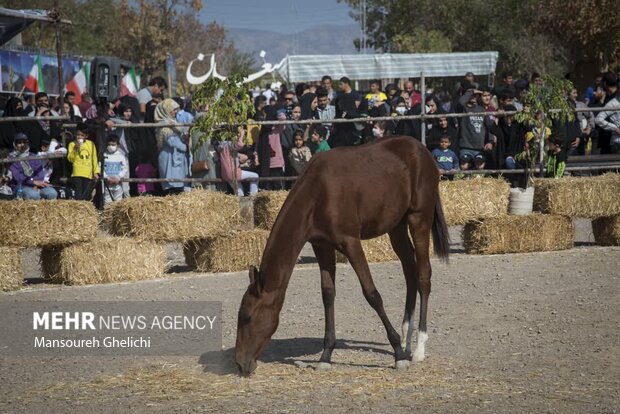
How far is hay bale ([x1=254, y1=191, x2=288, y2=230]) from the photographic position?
12.8 m

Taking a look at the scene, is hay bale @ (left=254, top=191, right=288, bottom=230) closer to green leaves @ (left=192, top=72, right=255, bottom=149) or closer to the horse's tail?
green leaves @ (left=192, top=72, right=255, bottom=149)

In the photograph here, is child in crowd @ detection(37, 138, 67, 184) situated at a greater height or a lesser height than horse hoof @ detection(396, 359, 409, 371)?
greater

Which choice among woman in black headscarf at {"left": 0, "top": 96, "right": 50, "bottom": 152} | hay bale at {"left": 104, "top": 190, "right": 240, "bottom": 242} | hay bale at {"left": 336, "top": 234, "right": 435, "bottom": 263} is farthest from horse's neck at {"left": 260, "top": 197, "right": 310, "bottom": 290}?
woman in black headscarf at {"left": 0, "top": 96, "right": 50, "bottom": 152}

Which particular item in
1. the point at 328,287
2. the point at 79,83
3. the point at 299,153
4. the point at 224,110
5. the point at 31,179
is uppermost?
the point at 79,83

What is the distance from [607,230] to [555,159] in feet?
4.53

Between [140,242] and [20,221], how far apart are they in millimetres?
1455

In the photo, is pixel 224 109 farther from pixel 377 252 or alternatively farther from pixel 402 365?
pixel 402 365

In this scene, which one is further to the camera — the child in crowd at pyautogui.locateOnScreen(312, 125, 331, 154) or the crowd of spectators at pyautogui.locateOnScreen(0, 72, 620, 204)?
the child in crowd at pyautogui.locateOnScreen(312, 125, 331, 154)

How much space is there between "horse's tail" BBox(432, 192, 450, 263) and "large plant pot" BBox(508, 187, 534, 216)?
5.10 m

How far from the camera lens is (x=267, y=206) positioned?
12.9 m

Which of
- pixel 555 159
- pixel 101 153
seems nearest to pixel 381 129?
pixel 555 159

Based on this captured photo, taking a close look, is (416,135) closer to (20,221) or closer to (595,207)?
(595,207)

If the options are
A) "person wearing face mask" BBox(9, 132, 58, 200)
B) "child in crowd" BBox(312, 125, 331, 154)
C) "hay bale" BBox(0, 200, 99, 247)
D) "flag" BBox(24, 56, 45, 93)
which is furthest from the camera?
"flag" BBox(24, 56, 45, 93)

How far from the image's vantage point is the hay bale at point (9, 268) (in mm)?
11523
